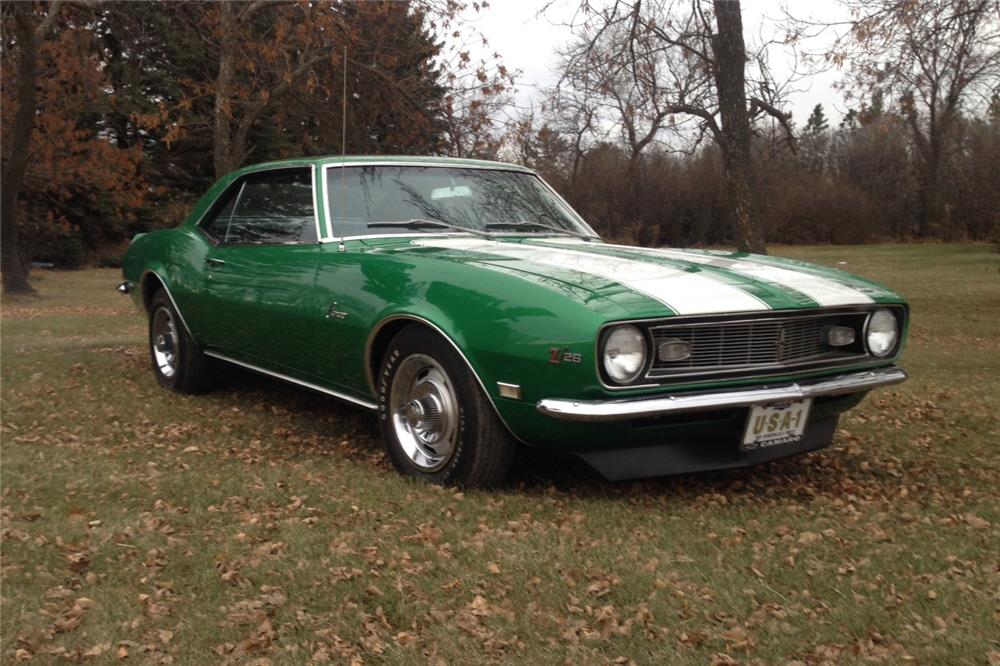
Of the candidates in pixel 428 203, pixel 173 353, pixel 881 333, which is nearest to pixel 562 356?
pixel 881 333

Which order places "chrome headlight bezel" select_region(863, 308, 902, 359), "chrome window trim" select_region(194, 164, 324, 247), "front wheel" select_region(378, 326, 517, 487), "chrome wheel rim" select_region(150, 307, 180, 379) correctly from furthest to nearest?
1. "chrome wheel rim" select_region(150, 307, 180, 379)
2. "chrome window trim" select_region(194, 164, 324, 247)
3. "chrome headlight bezel" select_region(863, 308, 902, 359)
4. "front wheel" select_region(378, 326, 517, 487)

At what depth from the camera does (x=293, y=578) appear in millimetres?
3047

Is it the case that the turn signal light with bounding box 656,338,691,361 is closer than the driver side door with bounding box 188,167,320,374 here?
Yes

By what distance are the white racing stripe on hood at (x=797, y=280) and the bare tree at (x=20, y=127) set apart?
14.4 m

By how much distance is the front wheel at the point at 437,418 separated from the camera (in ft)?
12.6

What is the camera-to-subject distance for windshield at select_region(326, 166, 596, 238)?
4.96m

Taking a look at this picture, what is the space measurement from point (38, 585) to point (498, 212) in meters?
2.97

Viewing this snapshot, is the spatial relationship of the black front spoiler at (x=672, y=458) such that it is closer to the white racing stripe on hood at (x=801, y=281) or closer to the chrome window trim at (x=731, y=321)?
the chrome window trim at (x=731, y=321)

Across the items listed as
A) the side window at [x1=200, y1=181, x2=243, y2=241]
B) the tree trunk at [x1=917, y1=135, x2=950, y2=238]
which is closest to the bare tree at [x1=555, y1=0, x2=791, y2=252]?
the side window at [x1=200, y1=181, x2=243, y2=241]

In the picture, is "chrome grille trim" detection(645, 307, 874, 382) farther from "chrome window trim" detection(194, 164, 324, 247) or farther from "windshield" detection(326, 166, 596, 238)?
"chrome window trim" detection(194, 164, 324, 247)

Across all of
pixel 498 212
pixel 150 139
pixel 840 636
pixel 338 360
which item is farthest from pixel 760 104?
pixel 150 139

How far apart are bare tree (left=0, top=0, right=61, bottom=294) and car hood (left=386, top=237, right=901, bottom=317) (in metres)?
13.9

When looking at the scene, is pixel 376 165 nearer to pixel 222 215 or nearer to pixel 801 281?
pixel 222 215

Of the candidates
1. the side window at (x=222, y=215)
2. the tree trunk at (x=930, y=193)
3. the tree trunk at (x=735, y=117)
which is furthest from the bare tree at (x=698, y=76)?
the tree trunk at (x=930, y=193)
